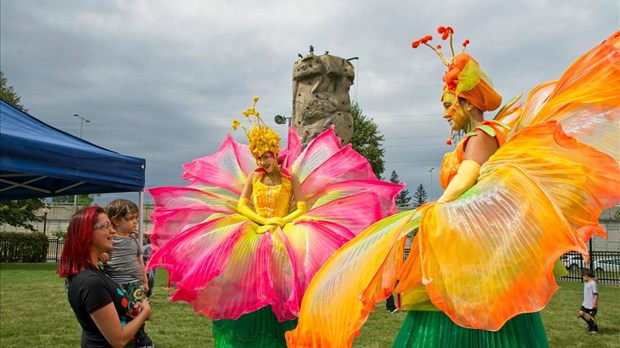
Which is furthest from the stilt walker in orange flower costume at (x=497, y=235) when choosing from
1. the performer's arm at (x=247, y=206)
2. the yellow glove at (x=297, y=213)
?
the performer's arm at (x=247, y=206)

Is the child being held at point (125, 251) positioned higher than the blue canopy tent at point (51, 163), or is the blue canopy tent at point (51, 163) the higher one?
the blue canopy tent at point (51, 163)

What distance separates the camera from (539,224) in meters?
2.24

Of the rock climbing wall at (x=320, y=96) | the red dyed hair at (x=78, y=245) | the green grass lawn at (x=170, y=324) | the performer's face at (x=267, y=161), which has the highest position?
the rock climbing wall at (x=320, y=96)

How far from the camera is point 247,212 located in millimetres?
4406

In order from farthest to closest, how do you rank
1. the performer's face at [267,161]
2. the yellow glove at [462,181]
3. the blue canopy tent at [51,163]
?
the performer's face at [267,161] → the blue canopy tent at [51,163] → the yellow glove at [462,181]

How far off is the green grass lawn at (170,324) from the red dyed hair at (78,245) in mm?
4379

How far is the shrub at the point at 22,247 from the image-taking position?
77.8 ft

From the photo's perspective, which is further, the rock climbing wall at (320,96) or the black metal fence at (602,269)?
the black metal fence at (602,269)

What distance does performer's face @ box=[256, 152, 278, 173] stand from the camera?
458 cm

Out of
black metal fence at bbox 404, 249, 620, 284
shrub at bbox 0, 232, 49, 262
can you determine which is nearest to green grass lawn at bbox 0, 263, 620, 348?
black metal fence at bbox 404, 249, 620, 284

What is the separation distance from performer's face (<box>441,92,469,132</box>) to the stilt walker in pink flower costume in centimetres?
117

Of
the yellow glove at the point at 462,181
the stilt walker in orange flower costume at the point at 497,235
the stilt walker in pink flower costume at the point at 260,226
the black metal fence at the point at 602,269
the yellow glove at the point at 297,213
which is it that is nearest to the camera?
the stilt walker in orange flower costume at the point at 497,235

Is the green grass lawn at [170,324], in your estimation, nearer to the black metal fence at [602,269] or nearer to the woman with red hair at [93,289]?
the woman with red hair at [93,289]

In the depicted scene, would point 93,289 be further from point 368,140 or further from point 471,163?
point 368,140
